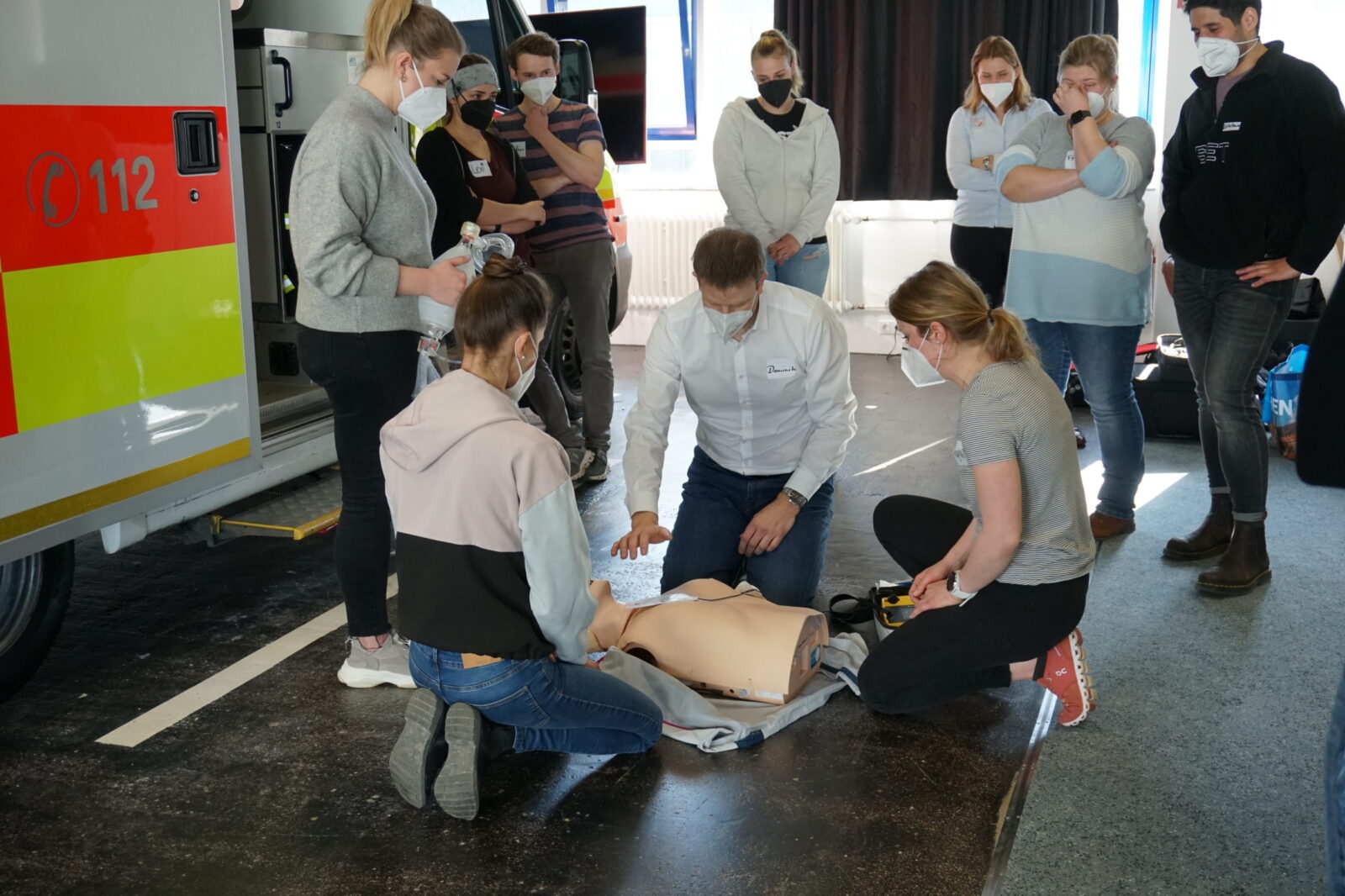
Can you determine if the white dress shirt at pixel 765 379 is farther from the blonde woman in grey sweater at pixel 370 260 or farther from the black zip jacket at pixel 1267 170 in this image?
the black zip jacket at pixel 1267 170

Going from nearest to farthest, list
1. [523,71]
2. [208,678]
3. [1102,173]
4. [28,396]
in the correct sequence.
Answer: [28,396], [208,678], [1102,173], [523,71]

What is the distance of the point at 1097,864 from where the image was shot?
2.36 meters

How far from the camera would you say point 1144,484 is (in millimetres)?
4898

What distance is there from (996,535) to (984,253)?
3212 millimetres

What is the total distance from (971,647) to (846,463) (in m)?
2.57

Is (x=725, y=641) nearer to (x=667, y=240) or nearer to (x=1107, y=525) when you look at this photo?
(x=1107, y=525)

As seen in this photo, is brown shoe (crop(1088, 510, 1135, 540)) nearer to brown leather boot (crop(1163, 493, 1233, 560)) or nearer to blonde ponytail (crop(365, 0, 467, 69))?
brown leather boot (crop(1163, 493, 1233, 560))

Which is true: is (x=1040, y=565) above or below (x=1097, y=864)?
above

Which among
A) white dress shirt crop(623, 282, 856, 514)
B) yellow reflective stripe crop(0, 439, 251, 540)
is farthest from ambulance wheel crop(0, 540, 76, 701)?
white dress shirt crop(623, 282, 856, 514)

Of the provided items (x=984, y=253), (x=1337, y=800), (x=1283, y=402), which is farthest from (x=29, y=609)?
(x=1283, y=402)

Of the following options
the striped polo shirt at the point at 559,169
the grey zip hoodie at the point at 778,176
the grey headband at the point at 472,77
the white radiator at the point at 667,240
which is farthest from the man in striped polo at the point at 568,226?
the white radiator at the point at 667,240

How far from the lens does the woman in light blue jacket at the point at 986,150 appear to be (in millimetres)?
5340

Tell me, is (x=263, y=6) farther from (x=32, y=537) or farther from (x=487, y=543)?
(x=487, y=543)

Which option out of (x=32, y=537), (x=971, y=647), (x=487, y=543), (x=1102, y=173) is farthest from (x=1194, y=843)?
(x=32, y=537)
